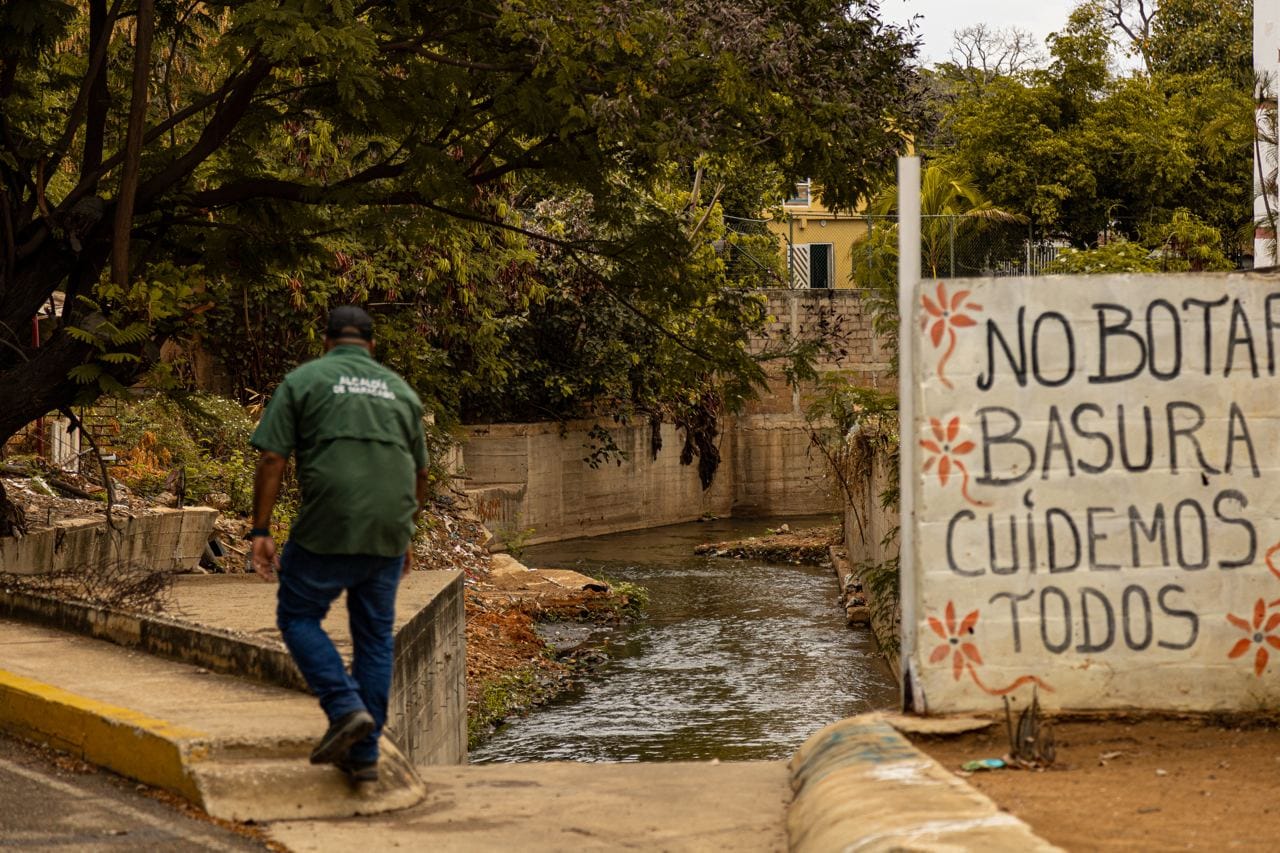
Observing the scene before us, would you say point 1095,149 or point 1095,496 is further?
point 1095,149

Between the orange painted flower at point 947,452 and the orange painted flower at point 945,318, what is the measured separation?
0.60 ft

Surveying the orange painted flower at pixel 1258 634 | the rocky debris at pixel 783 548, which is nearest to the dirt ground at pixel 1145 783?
the orange painted flower at pixel 1258 634

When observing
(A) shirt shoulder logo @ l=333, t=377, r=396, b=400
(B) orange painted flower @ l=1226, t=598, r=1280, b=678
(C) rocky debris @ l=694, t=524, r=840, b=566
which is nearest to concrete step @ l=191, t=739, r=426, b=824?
(A) shirt shoulder logo @ l=333, t=377, r=396, b=400

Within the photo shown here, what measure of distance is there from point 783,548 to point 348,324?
22837 mm

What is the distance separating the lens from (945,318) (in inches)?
271

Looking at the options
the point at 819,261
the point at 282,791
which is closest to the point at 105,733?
the point at 282,791

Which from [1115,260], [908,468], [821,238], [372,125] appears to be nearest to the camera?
[908,468]

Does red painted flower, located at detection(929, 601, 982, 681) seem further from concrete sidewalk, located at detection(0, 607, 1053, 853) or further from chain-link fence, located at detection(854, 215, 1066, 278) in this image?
chain-link fence, located at detection(854, 215, 1066, 278)

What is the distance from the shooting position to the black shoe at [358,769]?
6.36 m

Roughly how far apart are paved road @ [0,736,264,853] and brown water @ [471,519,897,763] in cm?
683

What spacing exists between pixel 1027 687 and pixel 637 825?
5.86 feet

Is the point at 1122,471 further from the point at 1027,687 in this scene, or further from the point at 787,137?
the point at 787,137

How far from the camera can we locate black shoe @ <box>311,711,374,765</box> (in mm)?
6191

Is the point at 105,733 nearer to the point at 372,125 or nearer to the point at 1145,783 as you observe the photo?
the point at 1145,783
